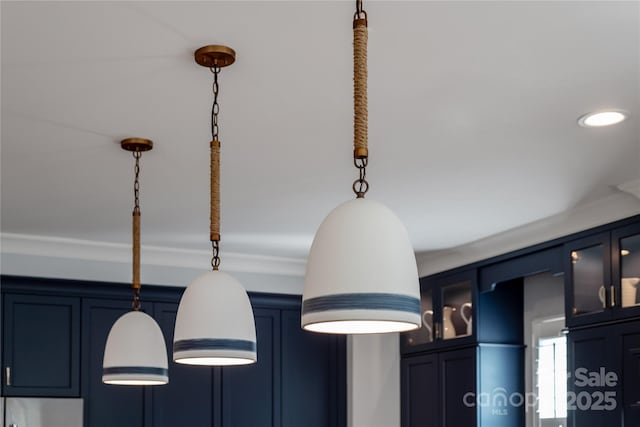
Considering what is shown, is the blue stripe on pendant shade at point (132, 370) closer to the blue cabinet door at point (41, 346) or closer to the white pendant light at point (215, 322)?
the white pendant light at point (215, 322)

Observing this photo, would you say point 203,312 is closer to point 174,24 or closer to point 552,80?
point 174,24

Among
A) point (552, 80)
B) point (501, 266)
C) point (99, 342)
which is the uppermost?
point (552, 80)

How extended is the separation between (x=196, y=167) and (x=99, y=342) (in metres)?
1.95

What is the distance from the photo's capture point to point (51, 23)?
2.69 meters

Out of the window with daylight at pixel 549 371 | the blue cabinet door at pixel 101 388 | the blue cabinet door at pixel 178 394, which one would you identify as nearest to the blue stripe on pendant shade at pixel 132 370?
the blue cabinet door at pixel 101 388

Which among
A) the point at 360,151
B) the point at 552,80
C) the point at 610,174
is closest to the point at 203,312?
the point at 360,151

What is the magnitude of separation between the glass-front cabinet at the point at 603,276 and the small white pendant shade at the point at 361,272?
9.38 feet

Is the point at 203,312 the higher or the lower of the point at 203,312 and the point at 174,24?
the lower

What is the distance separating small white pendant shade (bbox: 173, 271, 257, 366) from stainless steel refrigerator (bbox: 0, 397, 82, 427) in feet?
9.53

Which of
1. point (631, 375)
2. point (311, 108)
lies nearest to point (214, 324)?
point (311, 108)

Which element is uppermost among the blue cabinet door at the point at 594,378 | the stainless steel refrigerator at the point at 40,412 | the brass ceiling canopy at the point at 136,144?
the brass ceiling canopy at the point at 136,144

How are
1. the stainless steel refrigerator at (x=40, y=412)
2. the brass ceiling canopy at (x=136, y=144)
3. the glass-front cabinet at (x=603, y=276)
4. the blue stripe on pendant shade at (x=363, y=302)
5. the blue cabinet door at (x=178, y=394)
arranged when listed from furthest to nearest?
the blue cabinet door at (x=178, y=394) → the stainless steel refrigerator at (x=40, y=412) → the glass-front cabinet at (x=603, y=276) → the brass ceiling canopy at (x=136, y=144) → the blue stripe on pendant shade at (x=363, y=302)

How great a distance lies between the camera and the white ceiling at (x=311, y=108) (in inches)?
107

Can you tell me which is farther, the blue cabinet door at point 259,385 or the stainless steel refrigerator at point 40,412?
the blue cabinet door at point 259,385
